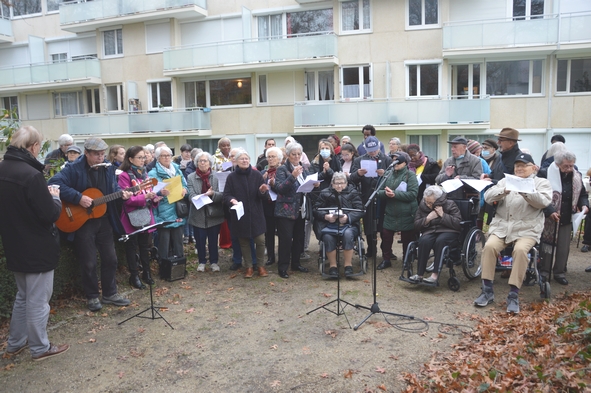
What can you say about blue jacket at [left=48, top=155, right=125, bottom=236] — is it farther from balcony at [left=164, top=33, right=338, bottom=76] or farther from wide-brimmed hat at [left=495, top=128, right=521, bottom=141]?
balcony at [left=164, top=33, right=338, bottom=76]

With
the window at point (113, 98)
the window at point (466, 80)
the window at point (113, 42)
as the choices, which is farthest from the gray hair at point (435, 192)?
the window at point (113, 42)

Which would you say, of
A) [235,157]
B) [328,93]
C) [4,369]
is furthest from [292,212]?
[328,93]

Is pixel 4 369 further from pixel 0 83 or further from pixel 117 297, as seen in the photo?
pixel 0 83

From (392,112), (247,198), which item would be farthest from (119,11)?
(247,198)

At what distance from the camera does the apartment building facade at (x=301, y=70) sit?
20.0m

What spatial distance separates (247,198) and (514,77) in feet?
56.4

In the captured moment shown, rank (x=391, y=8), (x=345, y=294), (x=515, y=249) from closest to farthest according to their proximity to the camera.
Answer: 1. (x=515, y=249)
2. (x=345, y=294)
3. (x=391, y=8)

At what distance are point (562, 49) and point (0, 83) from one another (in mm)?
30611

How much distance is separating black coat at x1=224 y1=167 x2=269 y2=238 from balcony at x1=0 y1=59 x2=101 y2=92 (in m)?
22.8

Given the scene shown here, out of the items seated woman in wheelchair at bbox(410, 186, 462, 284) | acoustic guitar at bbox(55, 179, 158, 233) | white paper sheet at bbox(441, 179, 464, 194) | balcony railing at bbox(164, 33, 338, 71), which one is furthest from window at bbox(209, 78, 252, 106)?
acoustic guitar at bbox(55, 179, 158, 233)

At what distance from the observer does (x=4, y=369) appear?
16.2 feet

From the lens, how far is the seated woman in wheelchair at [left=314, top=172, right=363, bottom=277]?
307 inches

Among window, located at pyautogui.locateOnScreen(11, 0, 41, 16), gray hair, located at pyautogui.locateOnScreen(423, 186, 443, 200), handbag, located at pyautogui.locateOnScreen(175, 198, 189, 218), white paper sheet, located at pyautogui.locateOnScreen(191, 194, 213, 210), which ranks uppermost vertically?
window, located at pyautogui.locateOnScreen(11, 0, 41, 16)

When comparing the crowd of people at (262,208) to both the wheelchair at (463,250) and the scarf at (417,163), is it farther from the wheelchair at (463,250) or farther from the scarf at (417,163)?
the wheelchair at (463,250)
